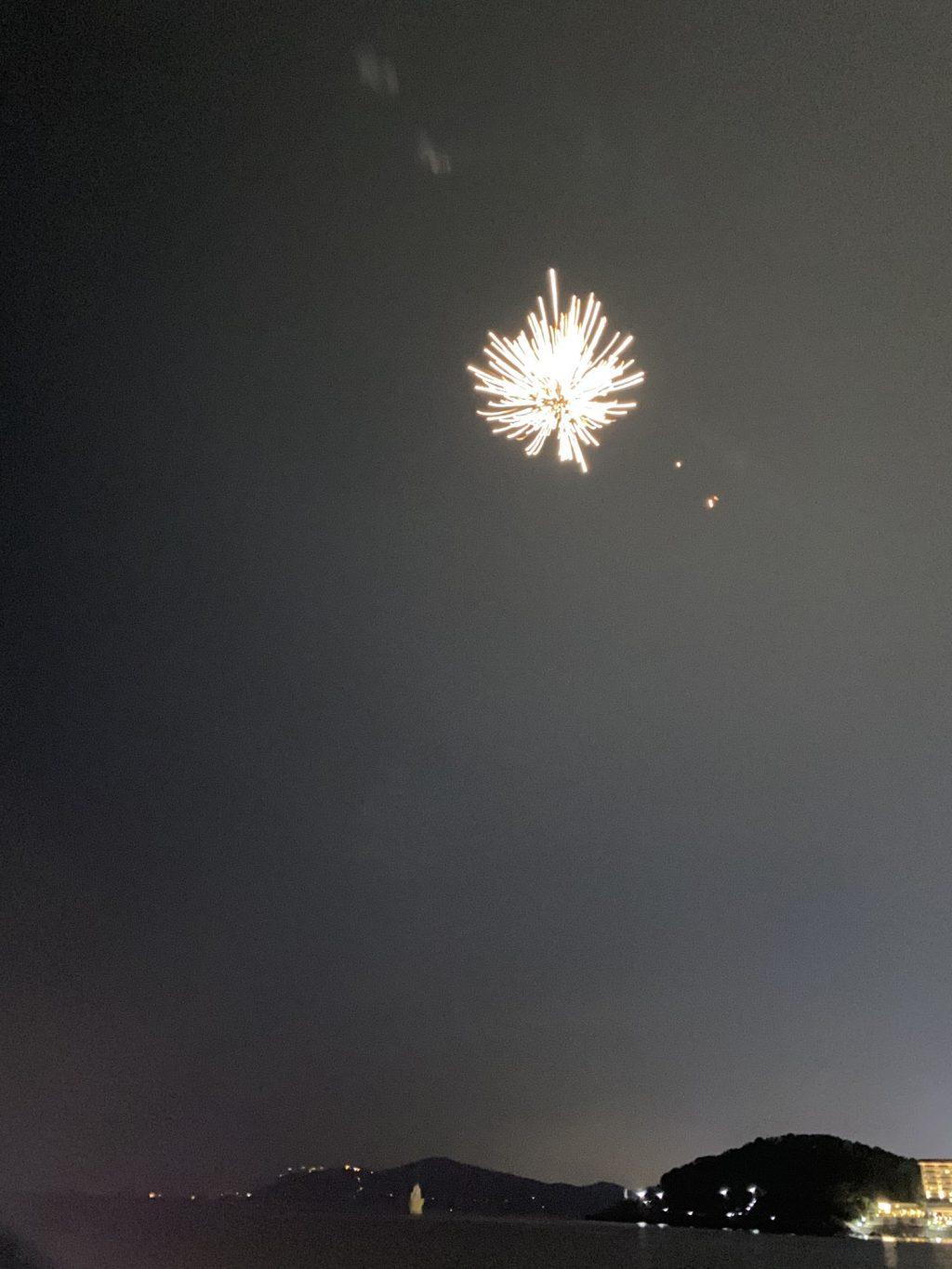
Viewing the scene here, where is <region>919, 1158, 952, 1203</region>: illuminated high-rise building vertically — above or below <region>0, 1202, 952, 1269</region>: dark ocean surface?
above

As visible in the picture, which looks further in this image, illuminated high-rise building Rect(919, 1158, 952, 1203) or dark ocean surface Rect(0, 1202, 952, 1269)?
illuminated high-rise building Rect(919, 1158, 952, 1203)

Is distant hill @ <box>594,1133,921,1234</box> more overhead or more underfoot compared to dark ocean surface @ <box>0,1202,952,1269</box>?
more overhead

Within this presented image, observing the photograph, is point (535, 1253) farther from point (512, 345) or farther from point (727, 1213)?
point (512, 345)

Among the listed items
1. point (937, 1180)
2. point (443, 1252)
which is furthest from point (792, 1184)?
point (443, 1252)

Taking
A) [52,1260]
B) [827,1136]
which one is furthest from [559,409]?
[827,1136]

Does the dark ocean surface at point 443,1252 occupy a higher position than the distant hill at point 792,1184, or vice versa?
the distant hill at point 792,1184

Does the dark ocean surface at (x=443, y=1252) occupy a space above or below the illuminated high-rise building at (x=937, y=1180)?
below

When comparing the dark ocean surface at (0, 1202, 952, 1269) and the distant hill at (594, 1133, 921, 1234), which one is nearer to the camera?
the dark ocean surface at (0, 1202, 952, 1269)

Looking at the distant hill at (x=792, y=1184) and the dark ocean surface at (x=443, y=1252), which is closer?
the dark ocean surface at (x=443, y=1252)
